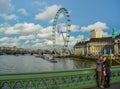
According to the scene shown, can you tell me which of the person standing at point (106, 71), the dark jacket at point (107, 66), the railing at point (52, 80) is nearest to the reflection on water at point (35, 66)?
the person standing at point (106, 71)

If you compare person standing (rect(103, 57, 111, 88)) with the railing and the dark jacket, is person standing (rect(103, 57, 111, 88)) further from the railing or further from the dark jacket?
the railing

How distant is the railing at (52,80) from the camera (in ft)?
35.0

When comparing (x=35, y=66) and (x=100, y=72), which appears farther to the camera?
(x=35, y=66)

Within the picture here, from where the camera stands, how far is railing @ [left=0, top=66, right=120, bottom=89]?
420 inches

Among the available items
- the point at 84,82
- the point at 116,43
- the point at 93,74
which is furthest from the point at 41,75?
the point at 116,43

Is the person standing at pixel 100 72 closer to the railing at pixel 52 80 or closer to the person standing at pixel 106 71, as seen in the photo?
the person standing at pixel 106 71

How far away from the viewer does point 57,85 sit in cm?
1245

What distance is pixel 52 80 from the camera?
1224 cm

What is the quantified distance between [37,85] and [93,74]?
4.48m

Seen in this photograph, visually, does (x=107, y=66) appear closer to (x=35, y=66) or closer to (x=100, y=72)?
(x=100, y=72)

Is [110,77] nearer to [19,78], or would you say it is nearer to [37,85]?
[37,85]

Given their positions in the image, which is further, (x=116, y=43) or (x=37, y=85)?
(x=116, y=43)

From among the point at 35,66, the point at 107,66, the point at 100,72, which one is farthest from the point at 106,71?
→ the point at 35,66

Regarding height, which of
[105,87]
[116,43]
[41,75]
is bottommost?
[105,87]
